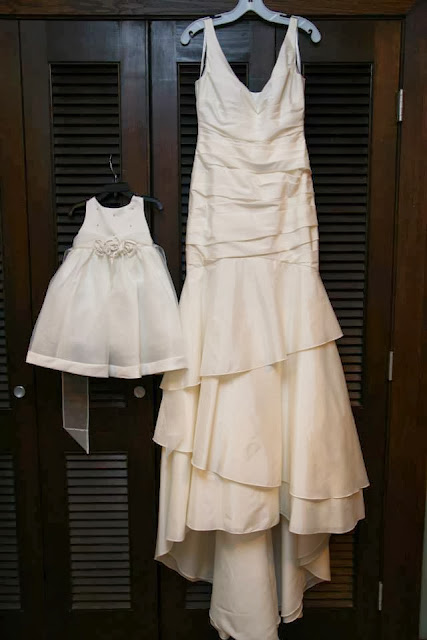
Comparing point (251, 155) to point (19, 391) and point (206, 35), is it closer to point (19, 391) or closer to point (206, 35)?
point (206, 35)

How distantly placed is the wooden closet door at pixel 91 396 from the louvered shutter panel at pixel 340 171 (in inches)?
4.9

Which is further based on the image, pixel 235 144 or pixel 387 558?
pixel 387 558

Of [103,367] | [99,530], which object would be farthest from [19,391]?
[99,530]

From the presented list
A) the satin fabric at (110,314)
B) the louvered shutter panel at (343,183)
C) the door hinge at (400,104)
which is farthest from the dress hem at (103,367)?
the door hinge at (400,104)

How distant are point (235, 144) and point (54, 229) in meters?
0.52

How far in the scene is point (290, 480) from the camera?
99 centimetres

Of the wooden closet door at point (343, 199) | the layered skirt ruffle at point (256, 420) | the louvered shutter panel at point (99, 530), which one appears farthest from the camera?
the louvered shutter panel at point (99, 530)

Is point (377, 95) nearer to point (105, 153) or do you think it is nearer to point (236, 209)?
point (236, 209)

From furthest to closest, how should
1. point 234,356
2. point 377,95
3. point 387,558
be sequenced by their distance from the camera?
point 387,558 → point 377,95 → point 234,356

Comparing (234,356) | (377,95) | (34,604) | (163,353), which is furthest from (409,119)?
(34,604)

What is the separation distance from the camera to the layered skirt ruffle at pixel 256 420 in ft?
3.11

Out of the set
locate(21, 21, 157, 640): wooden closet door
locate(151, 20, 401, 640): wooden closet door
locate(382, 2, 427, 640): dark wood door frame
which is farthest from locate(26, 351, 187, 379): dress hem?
locate(382, 2, 427, 640): dark wood door frame

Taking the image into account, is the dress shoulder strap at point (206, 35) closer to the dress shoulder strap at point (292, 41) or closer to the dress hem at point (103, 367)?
the dress shoulder strap at point (292, 41)

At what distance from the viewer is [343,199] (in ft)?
3.63
